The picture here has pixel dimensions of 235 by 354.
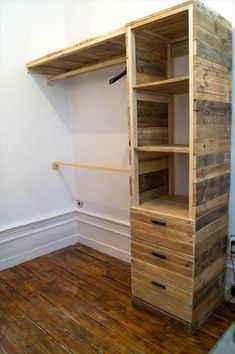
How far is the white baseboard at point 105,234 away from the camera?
267 centimetres

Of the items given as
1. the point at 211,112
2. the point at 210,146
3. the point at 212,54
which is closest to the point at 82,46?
the point at 212,54

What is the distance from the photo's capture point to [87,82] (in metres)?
2.77

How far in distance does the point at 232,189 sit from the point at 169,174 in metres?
0.47

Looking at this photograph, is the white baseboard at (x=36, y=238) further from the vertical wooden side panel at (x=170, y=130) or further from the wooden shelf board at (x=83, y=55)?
the wooden shelf board at (x=83, y=55)

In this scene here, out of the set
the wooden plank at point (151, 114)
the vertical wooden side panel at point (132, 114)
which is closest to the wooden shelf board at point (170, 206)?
the vertical wooden side panel at point (132, 114)

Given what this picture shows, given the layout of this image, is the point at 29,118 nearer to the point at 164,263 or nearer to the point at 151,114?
the point at 151,114

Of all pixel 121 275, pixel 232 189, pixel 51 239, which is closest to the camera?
pixel 232 189

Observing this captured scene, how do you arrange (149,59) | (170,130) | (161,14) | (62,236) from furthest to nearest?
1. (62,236)
2. (170,130)
3. (149,59)
4. (161,14)

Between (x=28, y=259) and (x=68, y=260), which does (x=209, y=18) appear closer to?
(x=68, y=260)

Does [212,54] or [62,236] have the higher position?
[212,54]

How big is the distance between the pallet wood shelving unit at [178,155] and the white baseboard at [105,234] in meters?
0.70

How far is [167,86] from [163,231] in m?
0.90

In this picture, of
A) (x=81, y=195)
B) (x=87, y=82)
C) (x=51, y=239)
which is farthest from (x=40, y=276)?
(x=87, y=82)

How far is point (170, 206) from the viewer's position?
6.17ft
